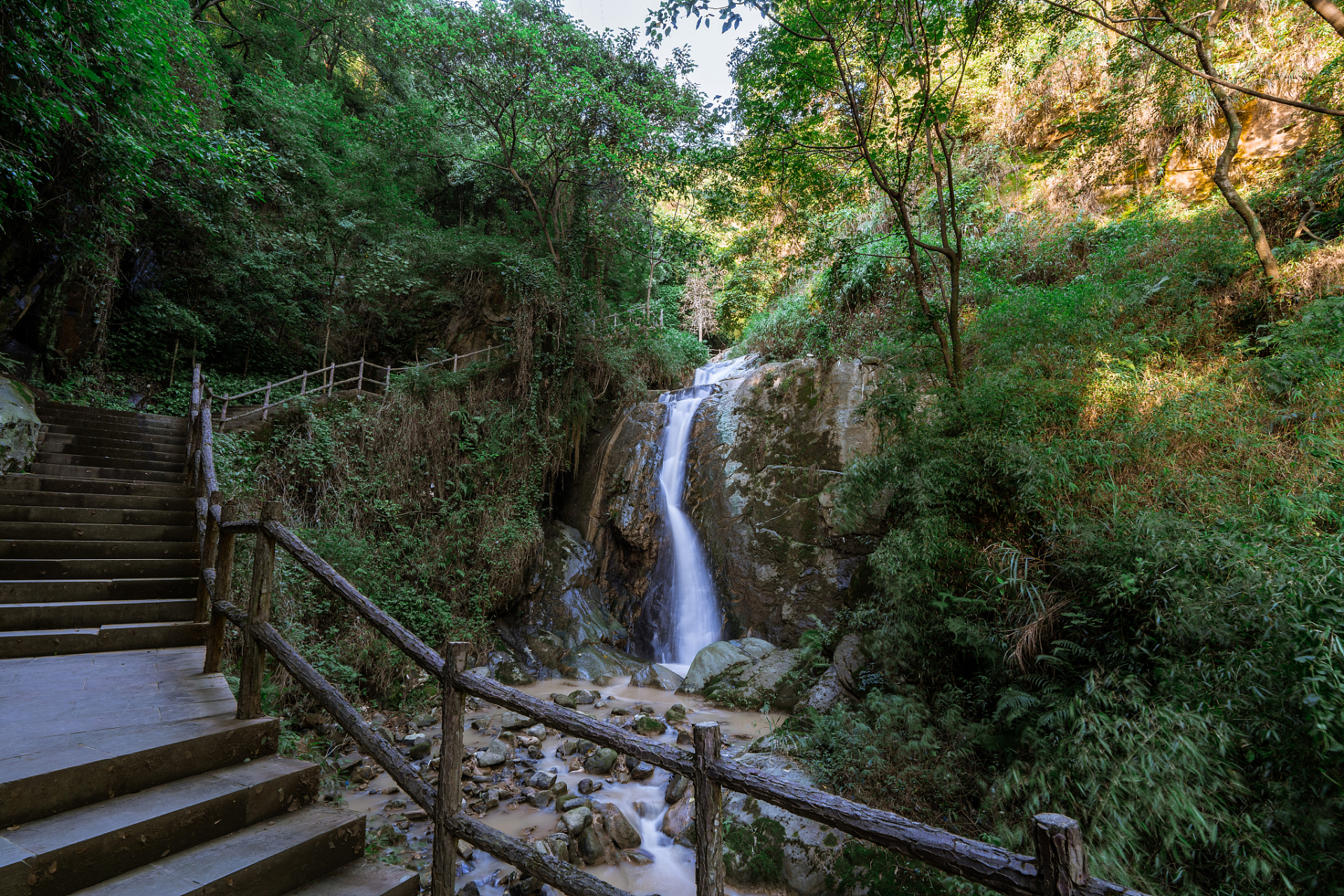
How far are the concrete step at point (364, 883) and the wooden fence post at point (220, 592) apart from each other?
193 centimetres

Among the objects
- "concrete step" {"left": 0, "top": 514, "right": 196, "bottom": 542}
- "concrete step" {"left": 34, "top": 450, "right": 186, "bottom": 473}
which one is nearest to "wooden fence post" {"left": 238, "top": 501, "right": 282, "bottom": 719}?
"concrete step" {"left": 0, "top": 514, "right": 196, "bottom": 542}

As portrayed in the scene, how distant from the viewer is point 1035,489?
4.02 metres

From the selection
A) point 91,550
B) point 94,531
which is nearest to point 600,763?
point 91,550

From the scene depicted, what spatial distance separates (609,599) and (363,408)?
5.63 metres

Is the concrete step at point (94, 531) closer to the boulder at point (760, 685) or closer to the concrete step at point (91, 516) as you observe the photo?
the concrete step at point (91, 516)

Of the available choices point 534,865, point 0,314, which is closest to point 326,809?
point 534,865

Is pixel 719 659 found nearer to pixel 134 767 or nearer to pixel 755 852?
pixel 755 852

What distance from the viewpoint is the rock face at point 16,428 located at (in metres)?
6.36

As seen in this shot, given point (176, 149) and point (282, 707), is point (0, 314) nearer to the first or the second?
point (176, 149)

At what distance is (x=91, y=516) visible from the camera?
5711 millimetres

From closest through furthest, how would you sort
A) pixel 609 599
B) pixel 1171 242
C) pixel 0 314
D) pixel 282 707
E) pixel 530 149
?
1. pixel 282 707
2. pixel 1171 242
3. pixel 0 314
4. pixel 609 599
5. pixel 530 149

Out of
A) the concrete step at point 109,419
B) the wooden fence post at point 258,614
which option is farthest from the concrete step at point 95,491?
the wooden fence post at point 258,614

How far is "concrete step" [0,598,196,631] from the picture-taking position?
13.4 ft

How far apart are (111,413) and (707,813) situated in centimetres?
1171
